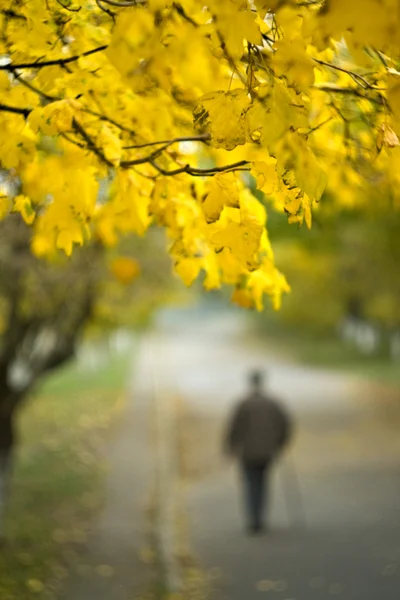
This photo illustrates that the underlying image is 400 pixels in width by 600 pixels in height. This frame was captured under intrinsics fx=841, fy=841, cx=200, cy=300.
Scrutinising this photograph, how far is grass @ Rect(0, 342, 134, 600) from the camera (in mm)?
7633

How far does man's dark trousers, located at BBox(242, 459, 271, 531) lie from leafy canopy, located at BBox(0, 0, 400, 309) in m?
5.41

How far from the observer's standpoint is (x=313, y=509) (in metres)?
10.4

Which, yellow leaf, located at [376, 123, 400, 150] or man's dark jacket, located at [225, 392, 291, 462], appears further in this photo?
man's dark jacket, located at [225, 392, 291, 462]

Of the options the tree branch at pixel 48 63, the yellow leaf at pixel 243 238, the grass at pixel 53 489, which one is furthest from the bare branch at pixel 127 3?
the grass at pixel 53 489

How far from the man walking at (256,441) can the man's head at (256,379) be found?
1 cm

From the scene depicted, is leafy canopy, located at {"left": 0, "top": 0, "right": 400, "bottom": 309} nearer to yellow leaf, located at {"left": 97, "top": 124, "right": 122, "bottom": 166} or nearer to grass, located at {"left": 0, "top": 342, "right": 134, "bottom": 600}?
yellow leaf, located at {"left": 97, "top": 124, "right": 122, "bottom": 166}

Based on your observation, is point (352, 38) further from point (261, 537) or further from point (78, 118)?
point (261, 537)

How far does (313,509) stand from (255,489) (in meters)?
1.43

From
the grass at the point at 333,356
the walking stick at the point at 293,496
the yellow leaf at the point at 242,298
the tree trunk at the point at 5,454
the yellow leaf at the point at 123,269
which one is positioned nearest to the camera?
the yellow leaf at the point at 242,298

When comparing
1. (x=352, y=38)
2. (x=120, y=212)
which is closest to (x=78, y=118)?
(x=120, y=212)

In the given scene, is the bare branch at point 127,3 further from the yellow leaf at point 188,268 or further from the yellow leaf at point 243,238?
the yellow leaf at point 188,268

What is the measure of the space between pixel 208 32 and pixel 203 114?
0.43 meters

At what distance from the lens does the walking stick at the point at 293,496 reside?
9914mm

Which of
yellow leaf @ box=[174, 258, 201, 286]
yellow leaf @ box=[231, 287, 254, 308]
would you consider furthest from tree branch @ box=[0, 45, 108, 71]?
yellow leaf @ box=[231, 287, 254, 308]
